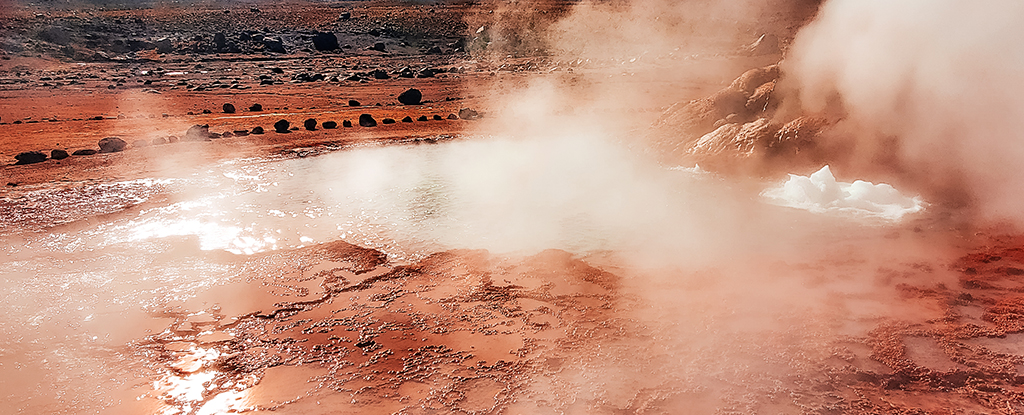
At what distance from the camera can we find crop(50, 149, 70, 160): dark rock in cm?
1112

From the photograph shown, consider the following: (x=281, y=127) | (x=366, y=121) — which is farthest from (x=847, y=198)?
(x=281, y=127)

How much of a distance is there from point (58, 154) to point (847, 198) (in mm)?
14052

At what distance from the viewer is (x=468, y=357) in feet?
15.0

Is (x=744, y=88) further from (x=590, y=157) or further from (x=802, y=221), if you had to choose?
(x=802, y=221)

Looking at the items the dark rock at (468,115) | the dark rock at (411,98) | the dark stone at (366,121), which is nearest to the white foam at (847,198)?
the dark rock at (468,115)

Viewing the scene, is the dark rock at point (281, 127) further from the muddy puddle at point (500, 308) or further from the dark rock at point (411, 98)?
the muddy puddle at point (500, 308)

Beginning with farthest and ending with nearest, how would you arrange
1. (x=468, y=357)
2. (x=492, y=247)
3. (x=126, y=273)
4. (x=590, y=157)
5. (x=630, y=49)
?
(x=630, y=49)
(x=590, y=157)
(x=492, y=247)
(x=126, y=273)
(x=468, y=357)

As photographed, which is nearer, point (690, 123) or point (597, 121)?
point (690, 123)

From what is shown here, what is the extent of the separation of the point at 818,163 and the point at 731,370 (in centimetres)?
569

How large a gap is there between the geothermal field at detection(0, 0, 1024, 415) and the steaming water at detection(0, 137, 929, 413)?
1.6 inches

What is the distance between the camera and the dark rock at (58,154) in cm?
1112

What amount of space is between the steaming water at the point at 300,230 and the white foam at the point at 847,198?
1.36ft

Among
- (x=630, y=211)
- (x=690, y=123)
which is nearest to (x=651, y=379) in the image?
(x=630, y=211)

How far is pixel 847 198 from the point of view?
7.63 metres
